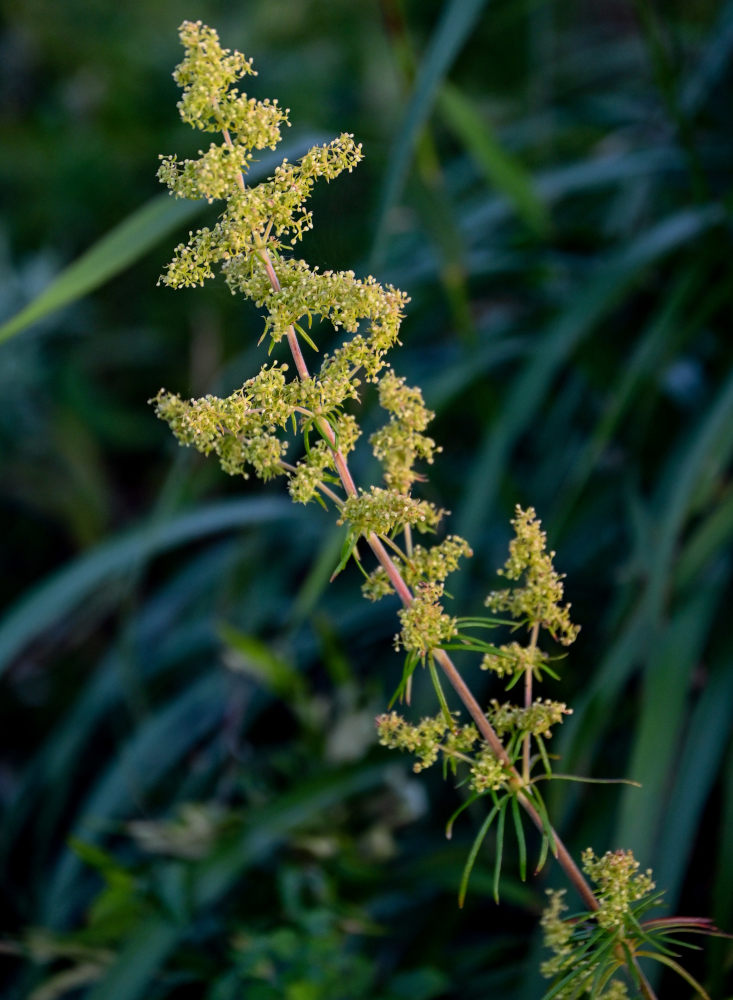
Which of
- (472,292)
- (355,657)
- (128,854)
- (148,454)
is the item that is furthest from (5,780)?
(472,292)

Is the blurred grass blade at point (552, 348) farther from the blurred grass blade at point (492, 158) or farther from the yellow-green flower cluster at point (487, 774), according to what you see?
the yellow-green flower cluster at point (487, 774)

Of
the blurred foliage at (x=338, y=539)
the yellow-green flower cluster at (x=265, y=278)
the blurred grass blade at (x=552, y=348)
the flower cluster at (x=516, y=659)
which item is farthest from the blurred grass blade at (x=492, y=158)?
the flower cluster at (x=516, y=659)

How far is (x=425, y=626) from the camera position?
0.58m

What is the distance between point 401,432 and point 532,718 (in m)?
0.21

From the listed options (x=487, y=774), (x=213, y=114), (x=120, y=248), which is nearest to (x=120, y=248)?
(x=120, y=248)

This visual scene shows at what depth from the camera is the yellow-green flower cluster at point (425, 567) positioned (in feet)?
2.02

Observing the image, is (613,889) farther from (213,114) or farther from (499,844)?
(213,114)

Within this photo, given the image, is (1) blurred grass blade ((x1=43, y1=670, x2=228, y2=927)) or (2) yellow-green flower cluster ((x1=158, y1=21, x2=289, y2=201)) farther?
(1) blurred grass blade ((x1=43, y1=670, x2=228, y2=927))

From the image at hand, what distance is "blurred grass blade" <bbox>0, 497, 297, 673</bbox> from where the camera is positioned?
5.24 ft

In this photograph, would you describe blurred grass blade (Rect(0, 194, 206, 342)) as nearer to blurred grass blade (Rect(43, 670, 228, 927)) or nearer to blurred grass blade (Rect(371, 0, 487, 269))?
blurred grass blade (Rect(371, 0, 487, 269))

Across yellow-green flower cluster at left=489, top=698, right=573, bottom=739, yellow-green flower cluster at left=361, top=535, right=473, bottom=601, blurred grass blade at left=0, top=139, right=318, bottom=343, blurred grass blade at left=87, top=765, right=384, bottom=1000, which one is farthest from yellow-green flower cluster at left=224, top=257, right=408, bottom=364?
blurred grass blade at left=87, top=765, right=384, bottom=1000

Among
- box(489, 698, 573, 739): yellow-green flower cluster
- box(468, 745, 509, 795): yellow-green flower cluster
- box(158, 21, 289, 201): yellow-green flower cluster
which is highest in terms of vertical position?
box(158, 21, 289, 201): yellow-green flower cluster

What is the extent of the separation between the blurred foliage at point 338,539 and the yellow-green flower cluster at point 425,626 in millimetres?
338

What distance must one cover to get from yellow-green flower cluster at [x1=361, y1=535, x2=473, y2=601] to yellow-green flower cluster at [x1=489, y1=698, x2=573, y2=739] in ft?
0.30
